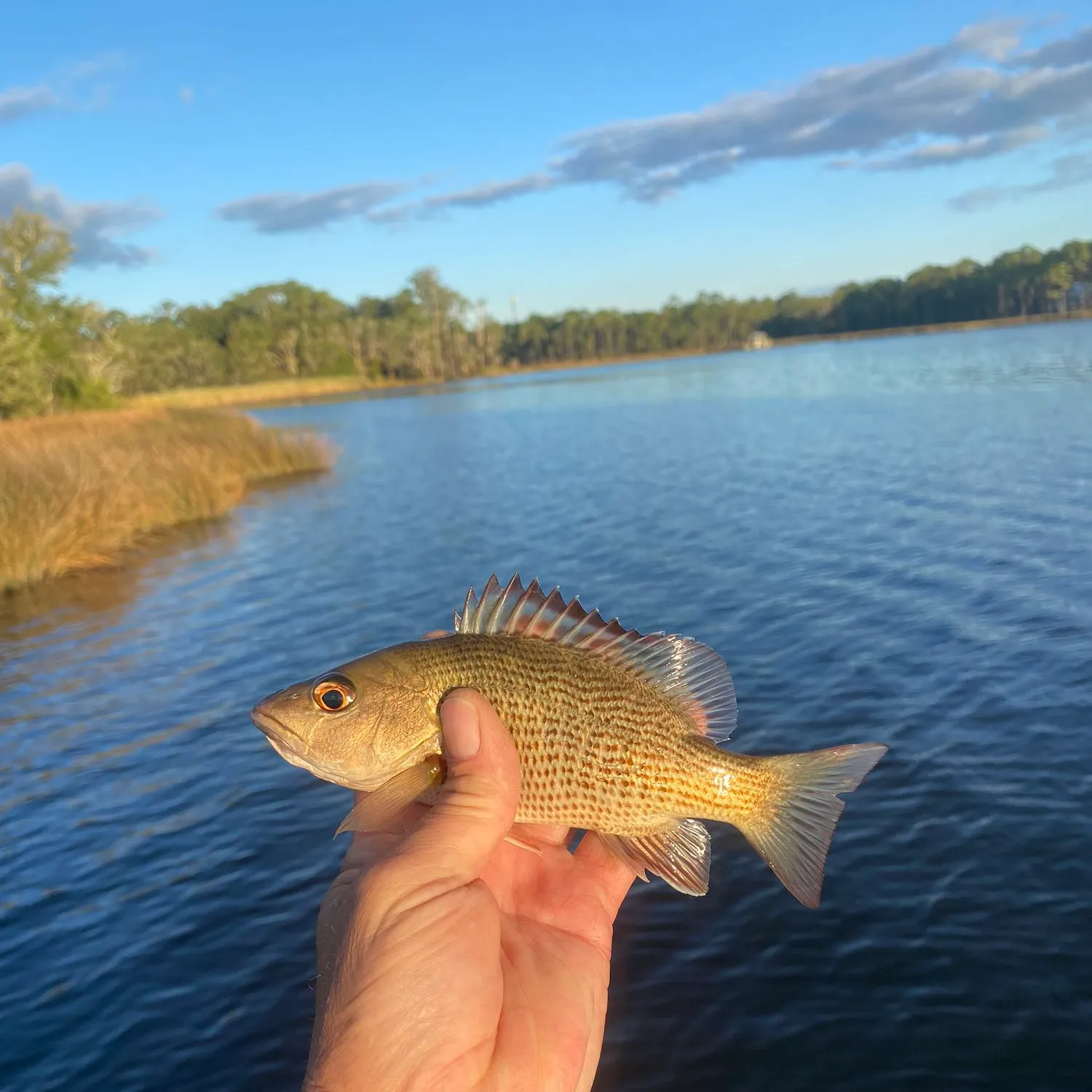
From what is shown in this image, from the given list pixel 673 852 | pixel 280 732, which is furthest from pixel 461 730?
pixel 673 852

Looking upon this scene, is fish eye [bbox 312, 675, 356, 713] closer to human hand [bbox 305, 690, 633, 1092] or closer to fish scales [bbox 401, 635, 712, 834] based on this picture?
fish scales [bbox 401, 635, 712, 834]

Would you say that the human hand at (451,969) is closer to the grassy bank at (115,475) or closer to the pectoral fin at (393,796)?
the pectoral fin at (393,796)

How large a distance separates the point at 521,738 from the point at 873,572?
1411 centimetres

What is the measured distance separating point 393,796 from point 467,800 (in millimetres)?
330

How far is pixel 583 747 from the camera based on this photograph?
143 inches

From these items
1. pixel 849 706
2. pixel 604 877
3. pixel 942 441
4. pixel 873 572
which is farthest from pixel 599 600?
pixel 942 441

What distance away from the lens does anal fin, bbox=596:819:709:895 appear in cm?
365

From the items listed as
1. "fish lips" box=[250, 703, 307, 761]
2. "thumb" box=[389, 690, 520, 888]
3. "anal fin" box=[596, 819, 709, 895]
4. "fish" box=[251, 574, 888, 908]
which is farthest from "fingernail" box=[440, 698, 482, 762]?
"anal fin" box=[596, 819, 709, 895]

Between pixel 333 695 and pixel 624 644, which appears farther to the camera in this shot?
pixel 624 644

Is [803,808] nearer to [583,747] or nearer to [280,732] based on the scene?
[583,747]

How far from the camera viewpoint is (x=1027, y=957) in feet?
22.2

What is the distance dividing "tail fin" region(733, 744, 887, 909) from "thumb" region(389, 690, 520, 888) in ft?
3.38

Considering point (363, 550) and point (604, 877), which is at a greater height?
point (604, 877)

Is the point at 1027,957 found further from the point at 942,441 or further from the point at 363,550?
the point at 942,441
